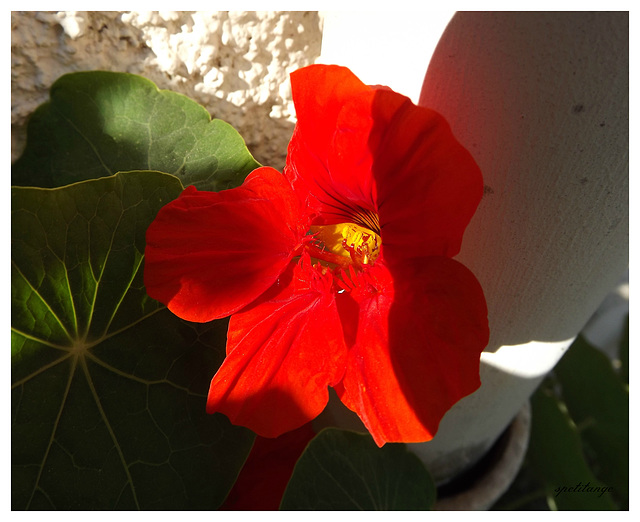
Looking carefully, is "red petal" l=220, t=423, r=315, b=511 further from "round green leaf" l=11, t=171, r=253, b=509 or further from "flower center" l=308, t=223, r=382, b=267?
"flower center" l=308, t=223, r=382, b=267

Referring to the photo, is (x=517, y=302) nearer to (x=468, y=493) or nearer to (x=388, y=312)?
(x=388, y=312)

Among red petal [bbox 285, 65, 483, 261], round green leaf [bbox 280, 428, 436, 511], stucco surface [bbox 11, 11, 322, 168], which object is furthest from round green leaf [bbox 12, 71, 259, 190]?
round green leaf [bbox 280, 428, 436, 511]

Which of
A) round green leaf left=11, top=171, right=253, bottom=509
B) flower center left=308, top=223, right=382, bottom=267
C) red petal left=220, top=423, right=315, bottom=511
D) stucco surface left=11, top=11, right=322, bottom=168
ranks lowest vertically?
red petal left=220, top=423, right=315, bottom=511

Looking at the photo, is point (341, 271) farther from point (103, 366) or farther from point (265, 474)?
point (265, 474)

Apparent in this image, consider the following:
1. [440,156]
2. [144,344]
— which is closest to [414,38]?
[440,156]

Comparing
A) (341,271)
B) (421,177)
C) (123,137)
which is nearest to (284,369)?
(341,271)

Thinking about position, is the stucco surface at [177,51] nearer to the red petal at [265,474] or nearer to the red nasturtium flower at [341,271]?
Answer: the red nasturtium flower at [341,271]
